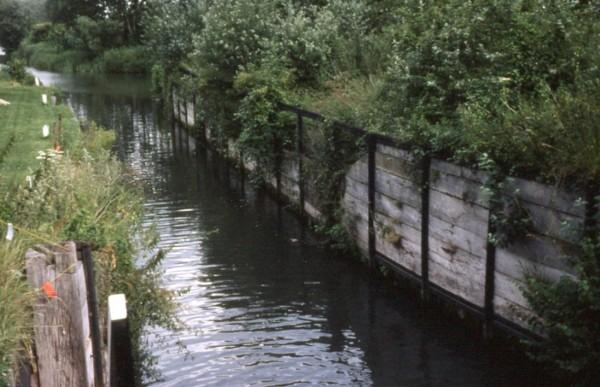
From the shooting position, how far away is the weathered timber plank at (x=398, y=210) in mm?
10484

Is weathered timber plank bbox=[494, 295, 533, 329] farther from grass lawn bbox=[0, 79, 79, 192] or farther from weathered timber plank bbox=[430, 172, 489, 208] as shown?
grass lawn bbox=[0, 79, 79, 192]

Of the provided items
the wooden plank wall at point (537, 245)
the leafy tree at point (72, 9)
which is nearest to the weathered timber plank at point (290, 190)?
the wooden plank wall at point (537, 245)

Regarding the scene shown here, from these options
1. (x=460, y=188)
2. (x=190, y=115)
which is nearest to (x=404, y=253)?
(x=460, y=188)

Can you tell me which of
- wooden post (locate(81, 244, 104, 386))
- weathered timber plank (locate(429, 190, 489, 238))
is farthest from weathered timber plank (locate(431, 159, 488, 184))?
wooden post (locate(81, 244, 104, 386))

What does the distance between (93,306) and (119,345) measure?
132cm

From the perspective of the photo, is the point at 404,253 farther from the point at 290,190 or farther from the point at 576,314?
the point at 290,190

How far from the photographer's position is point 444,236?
966 cm

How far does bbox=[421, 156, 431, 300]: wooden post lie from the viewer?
991cm

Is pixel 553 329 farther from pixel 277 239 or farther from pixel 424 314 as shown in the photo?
pixel 277 239

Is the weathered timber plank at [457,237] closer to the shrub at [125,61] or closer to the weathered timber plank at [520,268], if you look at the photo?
the weathered timber plank at [520,268]

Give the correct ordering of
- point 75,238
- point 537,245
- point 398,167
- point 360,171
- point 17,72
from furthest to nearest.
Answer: point 17,72, point 360,171, point 398,167, point 537,245, point 75,238

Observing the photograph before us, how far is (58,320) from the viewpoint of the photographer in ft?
15.6

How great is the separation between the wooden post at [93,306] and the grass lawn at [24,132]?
14.6ft

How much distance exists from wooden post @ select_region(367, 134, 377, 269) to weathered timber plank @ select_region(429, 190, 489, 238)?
192 centimetres
